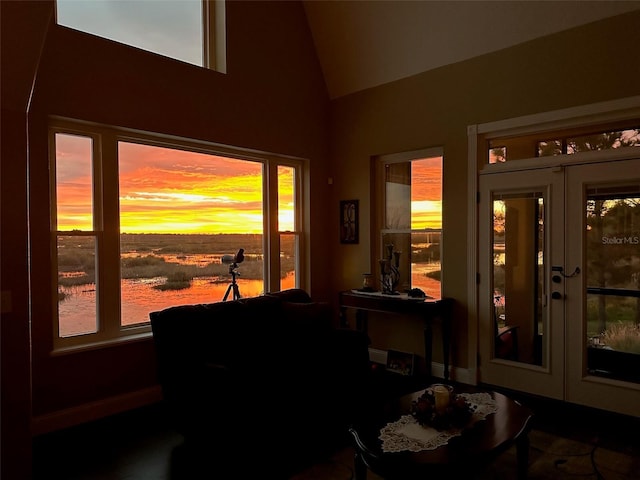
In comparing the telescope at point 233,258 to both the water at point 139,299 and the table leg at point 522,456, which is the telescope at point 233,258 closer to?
the water at point 139,299

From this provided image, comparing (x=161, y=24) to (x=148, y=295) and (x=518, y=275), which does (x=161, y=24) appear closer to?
(x=148, y=295)

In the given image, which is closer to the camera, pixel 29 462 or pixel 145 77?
pixel 29 462

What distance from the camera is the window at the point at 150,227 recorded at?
140 inches

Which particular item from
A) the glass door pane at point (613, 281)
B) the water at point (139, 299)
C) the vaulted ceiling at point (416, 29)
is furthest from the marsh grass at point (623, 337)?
the water at point (139, 299)

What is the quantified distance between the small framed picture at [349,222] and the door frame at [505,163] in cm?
141

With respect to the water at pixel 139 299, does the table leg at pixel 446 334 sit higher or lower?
lower

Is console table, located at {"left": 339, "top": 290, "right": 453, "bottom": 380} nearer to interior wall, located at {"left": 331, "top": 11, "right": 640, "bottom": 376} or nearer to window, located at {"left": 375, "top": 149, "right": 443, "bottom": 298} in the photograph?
interior wall, located at {"left": 331, "top": 11, "right": 640, "bottom": 376}

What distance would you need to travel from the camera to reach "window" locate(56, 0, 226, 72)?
3.62m

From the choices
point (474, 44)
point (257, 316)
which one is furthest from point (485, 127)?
point (257, 316)

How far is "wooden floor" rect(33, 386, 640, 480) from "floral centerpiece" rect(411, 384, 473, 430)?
66cm

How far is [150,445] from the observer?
10.2 ft

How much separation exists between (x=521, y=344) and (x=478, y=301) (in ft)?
1.73

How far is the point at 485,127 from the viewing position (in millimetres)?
4172

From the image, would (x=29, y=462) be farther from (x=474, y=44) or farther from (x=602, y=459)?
(x=474, y=44)
